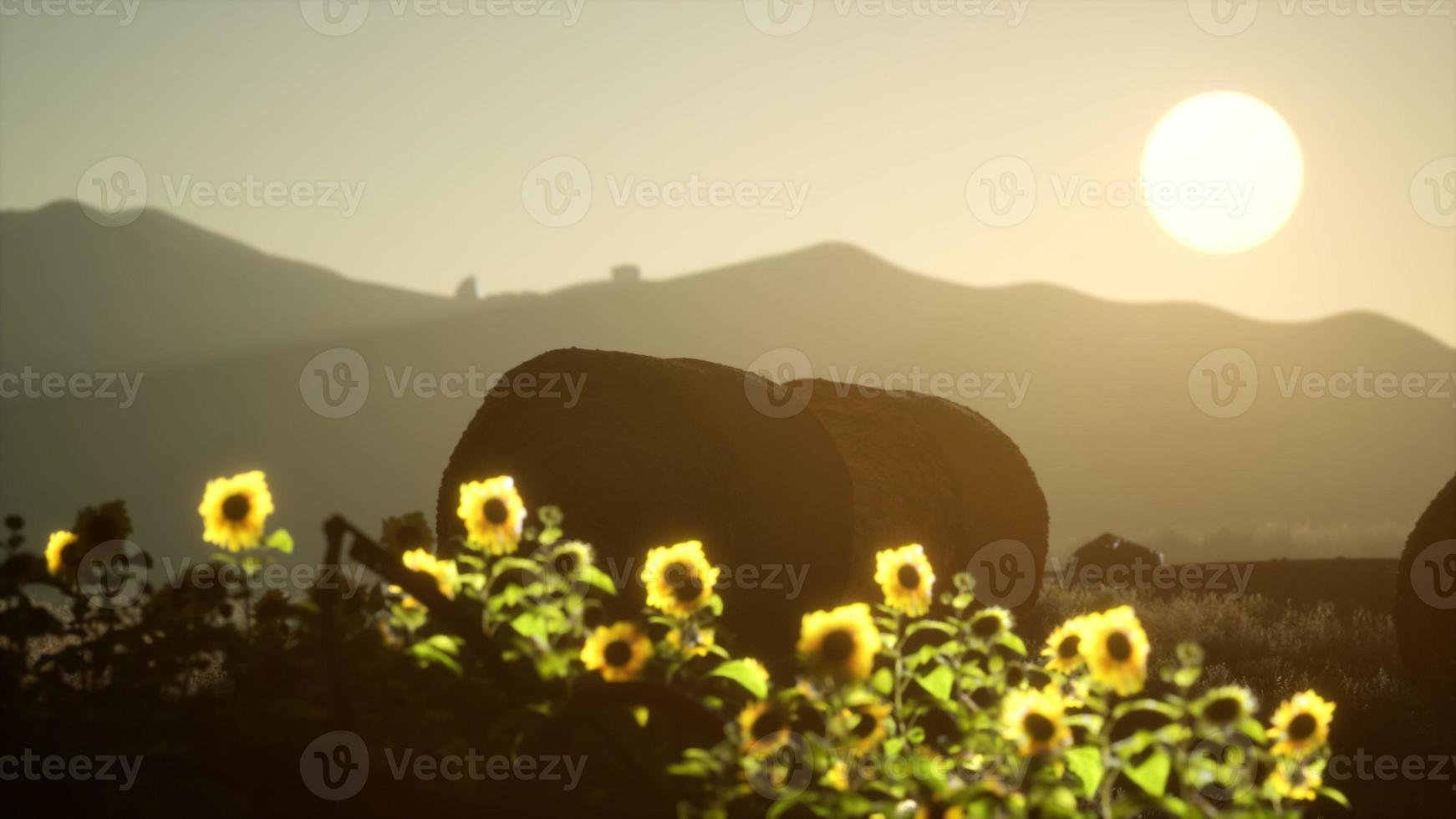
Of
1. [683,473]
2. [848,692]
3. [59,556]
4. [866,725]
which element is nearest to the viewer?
[848,692]

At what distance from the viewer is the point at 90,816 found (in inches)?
158

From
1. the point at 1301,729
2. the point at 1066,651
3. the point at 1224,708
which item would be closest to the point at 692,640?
the point at 1066,651

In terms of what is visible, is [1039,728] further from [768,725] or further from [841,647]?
[768,725]

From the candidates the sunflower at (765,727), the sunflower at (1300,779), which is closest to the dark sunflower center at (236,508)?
the sunflower at (765,727)

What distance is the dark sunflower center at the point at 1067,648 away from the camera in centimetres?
488

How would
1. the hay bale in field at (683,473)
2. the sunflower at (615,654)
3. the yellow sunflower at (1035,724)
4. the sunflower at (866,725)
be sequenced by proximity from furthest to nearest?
1. the hay bale in field at (683,473)
2. the sunflower at (615,654)
3. the sunflower at (866,725)
4. the yellow sunflower at (1035,724)

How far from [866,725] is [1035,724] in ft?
2.09

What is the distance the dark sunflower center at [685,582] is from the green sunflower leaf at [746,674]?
15.3 inches

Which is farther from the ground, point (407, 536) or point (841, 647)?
point (407, 536)

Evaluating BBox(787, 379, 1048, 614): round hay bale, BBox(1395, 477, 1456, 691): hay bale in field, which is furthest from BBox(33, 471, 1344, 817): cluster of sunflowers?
BBox(787, 379, 1048, 614): round hay bale

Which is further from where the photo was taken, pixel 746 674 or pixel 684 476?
pixel 684 476

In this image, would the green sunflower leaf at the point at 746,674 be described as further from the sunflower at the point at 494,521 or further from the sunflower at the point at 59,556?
the sunflower at the point at 59,556

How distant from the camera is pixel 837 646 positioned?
395cm

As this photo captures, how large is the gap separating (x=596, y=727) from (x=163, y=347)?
74.1 meters
